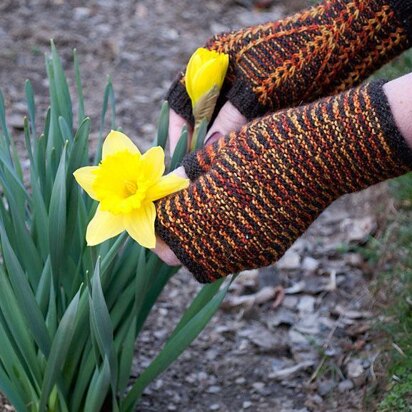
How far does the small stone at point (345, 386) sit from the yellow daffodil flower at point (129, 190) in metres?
0.83

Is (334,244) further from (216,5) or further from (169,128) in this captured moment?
(216,5)

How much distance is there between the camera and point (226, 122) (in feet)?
4.81

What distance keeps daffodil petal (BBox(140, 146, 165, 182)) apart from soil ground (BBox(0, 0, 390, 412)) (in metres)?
0.72

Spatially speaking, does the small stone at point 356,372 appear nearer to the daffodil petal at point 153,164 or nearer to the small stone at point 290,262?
the small stone at point 290,262

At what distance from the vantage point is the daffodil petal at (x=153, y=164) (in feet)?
3.99

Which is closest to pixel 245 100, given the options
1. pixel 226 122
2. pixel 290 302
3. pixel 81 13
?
pixel 226 122

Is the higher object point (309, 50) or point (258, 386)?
point (309, 50)

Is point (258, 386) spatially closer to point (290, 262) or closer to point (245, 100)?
point (290, 262)

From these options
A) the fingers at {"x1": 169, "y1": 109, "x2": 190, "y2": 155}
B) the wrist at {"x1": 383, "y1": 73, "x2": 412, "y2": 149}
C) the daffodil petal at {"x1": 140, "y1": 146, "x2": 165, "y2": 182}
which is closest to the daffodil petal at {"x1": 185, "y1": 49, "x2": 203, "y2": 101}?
the fingers at {"x1": 169, "y1": 109, "x2": 190, "y2": 155}

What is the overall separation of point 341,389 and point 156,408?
41 cm

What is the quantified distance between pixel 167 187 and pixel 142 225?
0.07 metres

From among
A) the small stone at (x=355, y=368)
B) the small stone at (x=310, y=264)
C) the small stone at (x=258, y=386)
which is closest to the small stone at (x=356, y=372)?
the small stone at (x=355, y=368)

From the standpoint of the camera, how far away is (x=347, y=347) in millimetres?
1963

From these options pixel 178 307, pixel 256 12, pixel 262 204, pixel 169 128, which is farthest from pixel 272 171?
pixel 256 12
